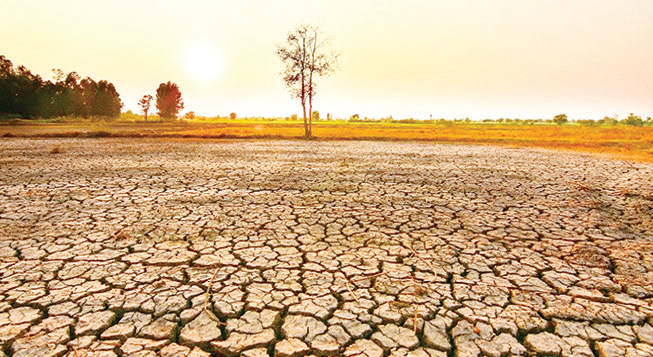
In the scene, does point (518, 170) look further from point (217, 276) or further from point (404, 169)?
point (217, 276)

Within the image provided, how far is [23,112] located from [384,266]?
70566 millimetres

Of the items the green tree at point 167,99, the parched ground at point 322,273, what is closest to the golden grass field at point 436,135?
the parched ground at point 322,273

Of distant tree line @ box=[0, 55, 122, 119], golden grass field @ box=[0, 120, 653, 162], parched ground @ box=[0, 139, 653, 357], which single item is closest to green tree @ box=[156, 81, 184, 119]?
distant tree line @ box=[0, 55, 122, 119]

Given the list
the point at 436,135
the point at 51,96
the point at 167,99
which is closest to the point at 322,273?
the point at 436,135

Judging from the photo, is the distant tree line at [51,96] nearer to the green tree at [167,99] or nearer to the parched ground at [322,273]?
the green tree at [167,99]

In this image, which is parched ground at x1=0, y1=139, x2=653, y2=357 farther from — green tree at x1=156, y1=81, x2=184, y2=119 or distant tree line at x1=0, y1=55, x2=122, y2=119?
green tree at x1=156, y1=81, x2=184, y2=119

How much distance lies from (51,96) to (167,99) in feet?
101

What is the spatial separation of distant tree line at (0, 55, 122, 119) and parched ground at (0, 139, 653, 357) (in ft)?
203

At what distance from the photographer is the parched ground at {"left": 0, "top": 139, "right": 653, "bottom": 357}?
8.21 feet

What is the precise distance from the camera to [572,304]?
300 cm

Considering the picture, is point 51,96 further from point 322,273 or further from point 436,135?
point 322,273

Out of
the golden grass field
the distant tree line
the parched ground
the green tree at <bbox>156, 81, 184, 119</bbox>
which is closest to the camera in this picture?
the parched ground

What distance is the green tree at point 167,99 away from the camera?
8616 centimetres

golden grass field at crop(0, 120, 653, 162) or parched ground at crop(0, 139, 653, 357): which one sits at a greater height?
golden grass field at crop(0, 120, 653, 162)
